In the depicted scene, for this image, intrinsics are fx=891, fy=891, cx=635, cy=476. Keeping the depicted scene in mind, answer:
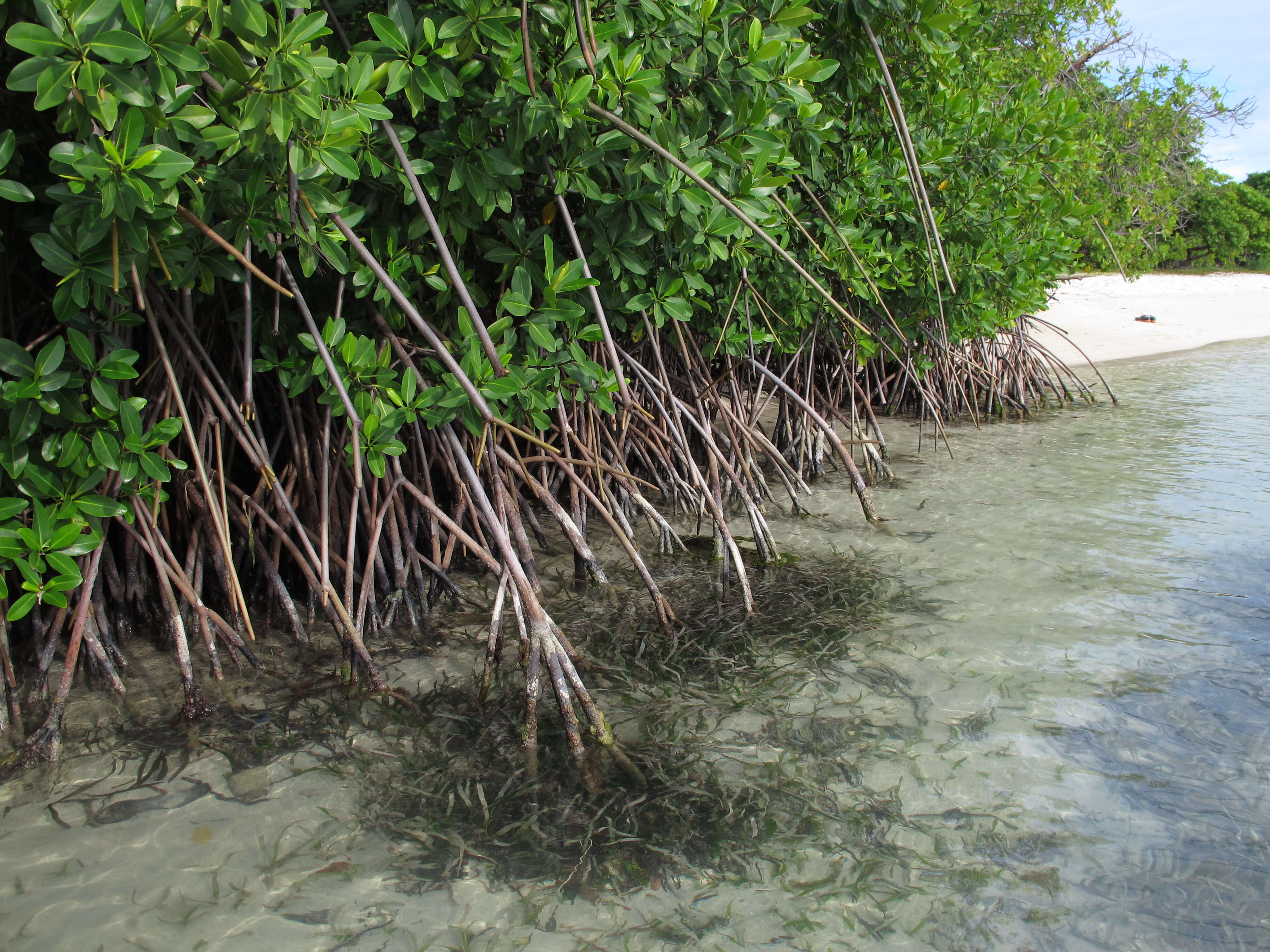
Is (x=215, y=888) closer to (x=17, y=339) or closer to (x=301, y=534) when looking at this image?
(x=301, y=534)

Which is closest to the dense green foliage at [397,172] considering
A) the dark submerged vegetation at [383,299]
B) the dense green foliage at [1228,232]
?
the dark submerged vegetation at [383,299]

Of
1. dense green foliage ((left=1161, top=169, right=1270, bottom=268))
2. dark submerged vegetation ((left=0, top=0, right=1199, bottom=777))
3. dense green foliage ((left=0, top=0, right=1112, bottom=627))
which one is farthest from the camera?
dense green foliage ((left=1161, top=169, right=1270, bottom=268))

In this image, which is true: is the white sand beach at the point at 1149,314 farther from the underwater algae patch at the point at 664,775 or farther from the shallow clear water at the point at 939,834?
the underwater algae patch at the point at 664,775

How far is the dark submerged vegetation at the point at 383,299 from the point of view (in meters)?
1.75

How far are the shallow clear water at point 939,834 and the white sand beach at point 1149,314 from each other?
7.36m

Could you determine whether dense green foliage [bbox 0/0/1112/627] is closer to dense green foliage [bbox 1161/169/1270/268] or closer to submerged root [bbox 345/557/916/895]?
submerged root [bbox 345/557/916/895]

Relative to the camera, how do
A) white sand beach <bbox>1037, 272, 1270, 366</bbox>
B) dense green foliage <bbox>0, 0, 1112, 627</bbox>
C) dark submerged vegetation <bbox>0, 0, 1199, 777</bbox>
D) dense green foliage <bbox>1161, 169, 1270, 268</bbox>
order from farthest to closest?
dense green foliage <bbox>1161, 169, 1270, 268</bbox>
white sand beach <bbox>1037, 272, 1270, 366</bbox>
dark submerged vegetation <bbox>0, 0, 1199, 777</bbox>
dense green foliage <bbox>0, 0, 1112, 627</bbox>

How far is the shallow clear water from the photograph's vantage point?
5.37ft

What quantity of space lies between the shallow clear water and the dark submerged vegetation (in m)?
0.39

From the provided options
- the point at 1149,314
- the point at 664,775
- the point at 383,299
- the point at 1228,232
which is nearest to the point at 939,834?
the point at 664,775

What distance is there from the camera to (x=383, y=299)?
8.04ft

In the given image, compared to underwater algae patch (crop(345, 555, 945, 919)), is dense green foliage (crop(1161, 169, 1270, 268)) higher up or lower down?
higher up

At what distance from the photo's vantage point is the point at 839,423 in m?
6.12

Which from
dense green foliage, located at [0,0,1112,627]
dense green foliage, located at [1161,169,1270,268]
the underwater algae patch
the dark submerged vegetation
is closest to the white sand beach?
dense green foliage, located at [1161,169,1270,268]
